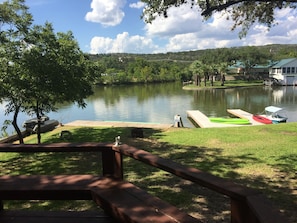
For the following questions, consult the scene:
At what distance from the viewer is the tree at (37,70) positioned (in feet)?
30.1

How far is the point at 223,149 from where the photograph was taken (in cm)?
882

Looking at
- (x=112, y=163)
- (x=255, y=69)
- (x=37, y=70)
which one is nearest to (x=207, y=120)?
(x=37, y=70)

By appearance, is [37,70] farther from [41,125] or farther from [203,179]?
[41,125]

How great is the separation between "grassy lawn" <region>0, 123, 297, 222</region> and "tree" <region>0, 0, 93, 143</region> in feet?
7.08

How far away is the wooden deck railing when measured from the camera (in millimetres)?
1696

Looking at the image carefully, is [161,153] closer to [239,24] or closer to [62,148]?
[239,24]

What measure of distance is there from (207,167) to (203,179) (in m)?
A: 4.55

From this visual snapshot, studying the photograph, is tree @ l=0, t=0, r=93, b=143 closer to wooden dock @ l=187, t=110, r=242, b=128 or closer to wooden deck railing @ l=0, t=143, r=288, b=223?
wooden deck railing @ l=0, t=143, r=288, b=223

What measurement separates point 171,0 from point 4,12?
5.65m

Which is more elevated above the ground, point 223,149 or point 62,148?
point 62,148

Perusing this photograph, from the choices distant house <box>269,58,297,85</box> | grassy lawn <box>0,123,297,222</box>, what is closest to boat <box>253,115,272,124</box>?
grassy lawn <box>0,123,297,222</box>

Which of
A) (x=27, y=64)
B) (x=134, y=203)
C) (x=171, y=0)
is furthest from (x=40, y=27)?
(x=134, y=203)

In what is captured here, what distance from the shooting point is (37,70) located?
9359 millimetres

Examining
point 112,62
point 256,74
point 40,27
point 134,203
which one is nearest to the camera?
point 134,203
